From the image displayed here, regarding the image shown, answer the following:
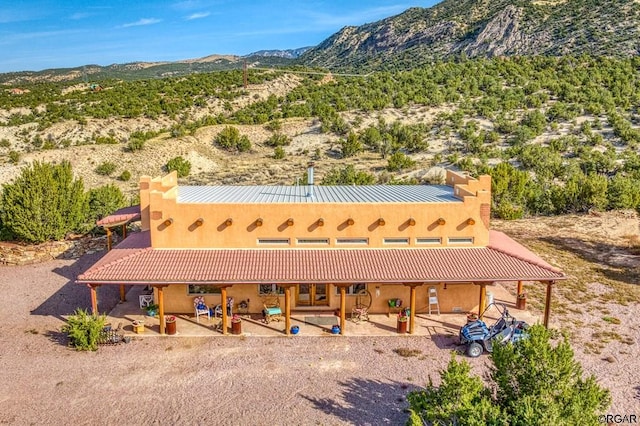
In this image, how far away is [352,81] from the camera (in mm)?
77625

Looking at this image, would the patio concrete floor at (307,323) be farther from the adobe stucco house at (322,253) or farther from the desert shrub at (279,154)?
the desert shrub at (279,154)

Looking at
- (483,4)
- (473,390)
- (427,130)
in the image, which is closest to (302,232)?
(473,390)

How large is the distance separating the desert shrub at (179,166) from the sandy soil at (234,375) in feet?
97.2

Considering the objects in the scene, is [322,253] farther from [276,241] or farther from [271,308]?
[271,308]

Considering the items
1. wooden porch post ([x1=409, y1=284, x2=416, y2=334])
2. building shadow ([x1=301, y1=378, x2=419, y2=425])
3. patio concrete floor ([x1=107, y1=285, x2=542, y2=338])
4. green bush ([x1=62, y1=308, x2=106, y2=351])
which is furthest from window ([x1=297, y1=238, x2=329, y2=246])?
green bush ([x1=62, y1=308, x2=106, y2=351])

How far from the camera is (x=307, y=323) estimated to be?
17797mm

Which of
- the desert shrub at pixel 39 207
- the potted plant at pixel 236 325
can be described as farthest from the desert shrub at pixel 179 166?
the potted plant at pixel 236 325

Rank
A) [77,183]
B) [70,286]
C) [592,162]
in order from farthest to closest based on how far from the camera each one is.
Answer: [592,162] < [77,183] < [70,286]

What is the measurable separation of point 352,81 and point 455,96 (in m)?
20.6

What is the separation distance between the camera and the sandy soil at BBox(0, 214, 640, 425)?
41.5ft

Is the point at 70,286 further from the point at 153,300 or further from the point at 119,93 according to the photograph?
the point at 119,93

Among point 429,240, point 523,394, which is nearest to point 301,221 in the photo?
point 429,240

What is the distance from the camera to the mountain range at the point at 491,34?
80.5m

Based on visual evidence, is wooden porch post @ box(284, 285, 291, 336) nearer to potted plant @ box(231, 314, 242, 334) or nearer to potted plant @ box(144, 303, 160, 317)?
potted plant @ box(231, 314, 242, 334)
